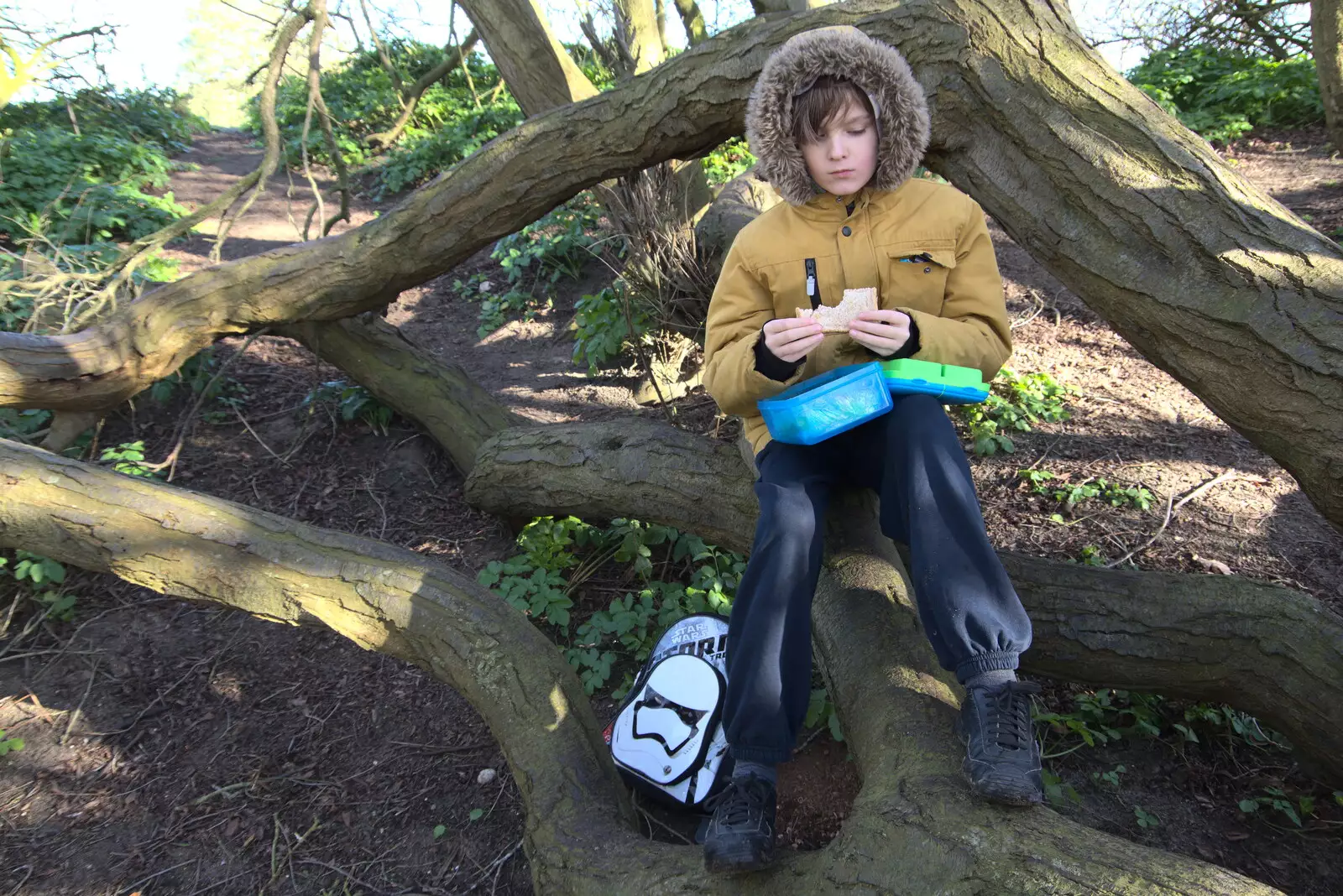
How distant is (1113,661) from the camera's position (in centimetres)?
239

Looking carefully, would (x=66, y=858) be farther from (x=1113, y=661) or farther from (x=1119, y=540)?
(x=1119, y=540)

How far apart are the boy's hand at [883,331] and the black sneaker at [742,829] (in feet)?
3.45

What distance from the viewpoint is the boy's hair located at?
206cm

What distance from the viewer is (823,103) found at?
6.77 feet

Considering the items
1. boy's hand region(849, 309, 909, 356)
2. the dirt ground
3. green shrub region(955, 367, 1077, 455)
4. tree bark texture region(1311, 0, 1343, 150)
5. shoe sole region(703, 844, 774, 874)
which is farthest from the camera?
tree bark texture region(1311, 0, 1343, 150)

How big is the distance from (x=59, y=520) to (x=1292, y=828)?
13.6 ft

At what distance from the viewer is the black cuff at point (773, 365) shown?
2033mm

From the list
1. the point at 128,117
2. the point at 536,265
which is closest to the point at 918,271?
the point at 536,265

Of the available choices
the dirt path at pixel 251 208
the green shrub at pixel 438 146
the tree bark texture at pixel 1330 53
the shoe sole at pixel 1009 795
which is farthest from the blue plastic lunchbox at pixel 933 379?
the green shrub at pixel 438 146

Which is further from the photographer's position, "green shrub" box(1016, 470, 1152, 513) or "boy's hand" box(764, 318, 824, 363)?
"green shrub" box(1016, 470, 1152, 513)

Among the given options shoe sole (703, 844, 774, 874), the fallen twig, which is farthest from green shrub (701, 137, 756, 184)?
shoe sole (703, 844, 774, 874)

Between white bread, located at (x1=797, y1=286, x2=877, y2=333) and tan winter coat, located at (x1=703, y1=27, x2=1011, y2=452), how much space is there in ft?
0.18

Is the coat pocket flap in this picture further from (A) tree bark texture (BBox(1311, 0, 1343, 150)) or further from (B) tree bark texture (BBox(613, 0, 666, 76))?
(A) tree bark texture (BBox(1311, 0, 1343, 150))

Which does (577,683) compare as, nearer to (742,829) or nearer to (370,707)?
(742,829)
